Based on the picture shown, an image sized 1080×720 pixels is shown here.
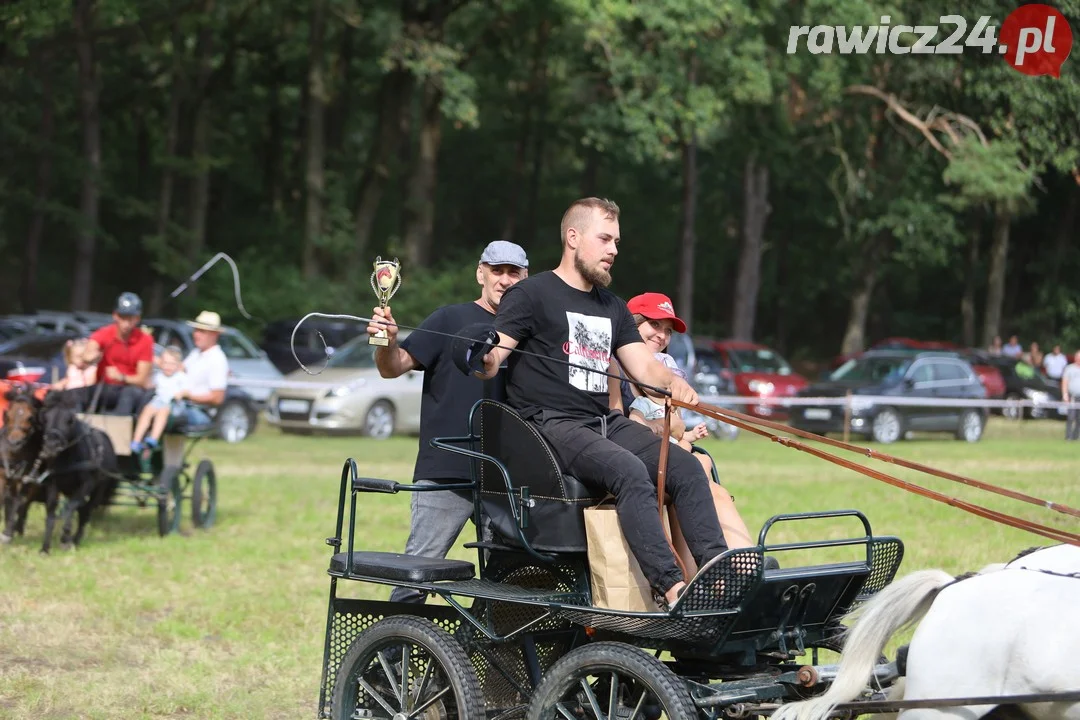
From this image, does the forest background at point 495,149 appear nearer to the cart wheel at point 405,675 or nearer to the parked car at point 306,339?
the parked car at point 306,339

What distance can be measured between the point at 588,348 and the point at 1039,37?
9.65 metres

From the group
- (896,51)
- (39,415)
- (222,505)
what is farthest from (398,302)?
(39,415)

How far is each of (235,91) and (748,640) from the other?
3881cm

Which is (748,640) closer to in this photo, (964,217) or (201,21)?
(201,21)

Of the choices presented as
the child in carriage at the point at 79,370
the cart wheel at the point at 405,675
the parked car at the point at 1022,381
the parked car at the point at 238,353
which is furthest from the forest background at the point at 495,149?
the cart wheel at the point at 405,675

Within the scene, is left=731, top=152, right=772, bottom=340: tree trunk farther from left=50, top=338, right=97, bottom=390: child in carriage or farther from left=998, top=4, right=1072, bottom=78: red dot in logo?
left=50, top=338, right=97, bottom=390: child in carriage

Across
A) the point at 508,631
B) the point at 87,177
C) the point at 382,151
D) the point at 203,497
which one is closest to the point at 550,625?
the point at 508,631

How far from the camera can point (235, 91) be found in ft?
137

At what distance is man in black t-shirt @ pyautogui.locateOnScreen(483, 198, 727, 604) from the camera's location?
5355 mm

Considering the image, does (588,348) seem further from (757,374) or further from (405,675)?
(757,374)

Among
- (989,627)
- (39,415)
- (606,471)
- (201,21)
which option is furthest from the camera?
(201,21)

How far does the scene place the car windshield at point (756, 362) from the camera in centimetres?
2947

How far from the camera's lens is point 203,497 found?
523 inches

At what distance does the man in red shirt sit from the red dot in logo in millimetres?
8222
